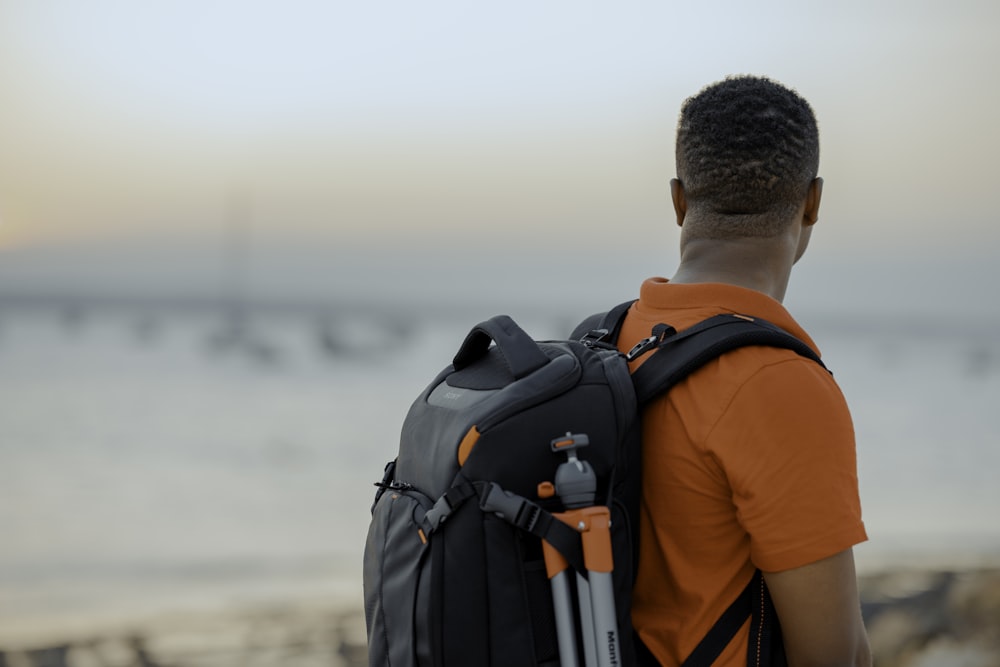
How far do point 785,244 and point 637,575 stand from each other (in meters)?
0.61

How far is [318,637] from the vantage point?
17.3ft

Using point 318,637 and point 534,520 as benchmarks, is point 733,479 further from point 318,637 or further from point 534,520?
point 318,637

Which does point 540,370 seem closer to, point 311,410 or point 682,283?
point 682,283

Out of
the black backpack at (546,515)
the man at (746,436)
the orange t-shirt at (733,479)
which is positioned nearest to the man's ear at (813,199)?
the man at (746,436)

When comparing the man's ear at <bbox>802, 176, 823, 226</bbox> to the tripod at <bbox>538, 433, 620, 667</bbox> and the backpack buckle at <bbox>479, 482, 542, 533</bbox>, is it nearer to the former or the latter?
the tripod at <bbox>538, 433, 620, 667</bbox>

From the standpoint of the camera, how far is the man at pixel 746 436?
1.38 meters

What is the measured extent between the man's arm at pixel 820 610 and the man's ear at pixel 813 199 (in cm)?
58

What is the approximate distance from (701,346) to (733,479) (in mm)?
203

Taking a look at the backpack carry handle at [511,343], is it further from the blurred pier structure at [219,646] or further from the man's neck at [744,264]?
the blurred pier structure at [219,646]

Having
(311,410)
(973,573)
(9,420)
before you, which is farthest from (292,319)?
(973,573)

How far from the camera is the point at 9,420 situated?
11656 millimetres

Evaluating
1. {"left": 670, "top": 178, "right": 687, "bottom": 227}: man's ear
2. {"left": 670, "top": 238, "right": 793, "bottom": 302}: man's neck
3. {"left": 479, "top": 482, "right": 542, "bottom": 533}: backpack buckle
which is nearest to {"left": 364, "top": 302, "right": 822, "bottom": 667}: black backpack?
{"left": 479, "top": 482, "right": 542, "bottom": 533}: backpack buckle

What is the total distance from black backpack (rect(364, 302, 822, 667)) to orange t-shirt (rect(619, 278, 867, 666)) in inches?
1.3

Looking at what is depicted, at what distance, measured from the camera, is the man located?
4.54ft
